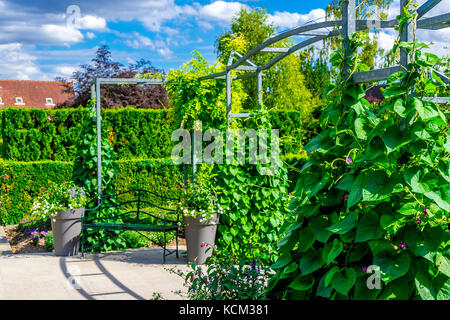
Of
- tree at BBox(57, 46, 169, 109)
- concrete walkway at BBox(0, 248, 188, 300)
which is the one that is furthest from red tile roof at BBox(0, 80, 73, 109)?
concrete walkway at BBox(0, 248, 188, 300)

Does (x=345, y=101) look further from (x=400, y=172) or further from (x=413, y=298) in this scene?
(x=413, y=298)

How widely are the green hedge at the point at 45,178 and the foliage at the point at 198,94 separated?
2.47m

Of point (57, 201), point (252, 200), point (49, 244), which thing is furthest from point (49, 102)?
point (252, 200)

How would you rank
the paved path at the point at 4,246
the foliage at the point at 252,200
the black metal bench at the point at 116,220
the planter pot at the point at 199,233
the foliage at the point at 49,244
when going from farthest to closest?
1. the foliage at the point at 49,244
2. the paved path at the point at 4,246
3. the black metal bench at the point at 116,220
4. the planter pot at the point at 199,233
5. the foliage at the point at 252,200

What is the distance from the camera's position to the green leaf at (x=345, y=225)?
1.81 meters

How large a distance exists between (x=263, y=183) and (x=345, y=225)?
11.0 feet

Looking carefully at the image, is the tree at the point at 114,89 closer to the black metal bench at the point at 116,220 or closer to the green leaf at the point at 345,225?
the black metal bench at the point at 116,220

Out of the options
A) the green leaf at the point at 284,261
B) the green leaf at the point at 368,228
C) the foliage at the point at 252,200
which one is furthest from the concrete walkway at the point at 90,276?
the green leaf at the point at 368,228

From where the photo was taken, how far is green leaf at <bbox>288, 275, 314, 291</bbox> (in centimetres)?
196

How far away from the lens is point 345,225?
1822 millimetres

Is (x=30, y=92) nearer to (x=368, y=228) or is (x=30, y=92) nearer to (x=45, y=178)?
(x=45, y=178)

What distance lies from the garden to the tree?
578 centimetres

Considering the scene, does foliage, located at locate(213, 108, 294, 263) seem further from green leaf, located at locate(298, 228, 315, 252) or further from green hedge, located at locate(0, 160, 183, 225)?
green hedge, located at locate(0, 160, 183, 225)
